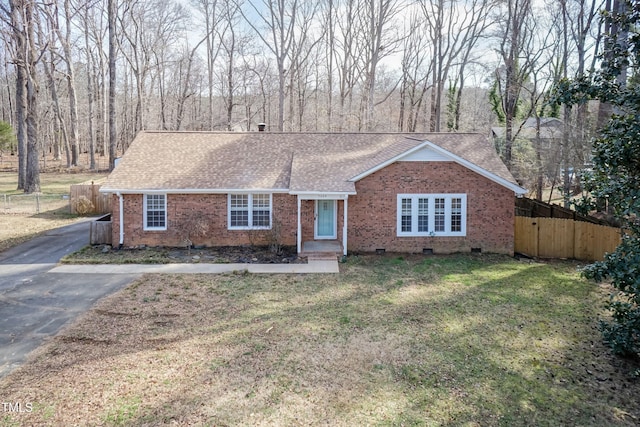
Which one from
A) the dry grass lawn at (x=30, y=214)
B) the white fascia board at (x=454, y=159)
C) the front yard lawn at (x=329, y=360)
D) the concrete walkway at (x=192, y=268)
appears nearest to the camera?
the front yard lawn at (x=329, y=360)

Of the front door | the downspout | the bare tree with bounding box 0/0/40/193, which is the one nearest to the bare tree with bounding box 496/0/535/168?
the front door

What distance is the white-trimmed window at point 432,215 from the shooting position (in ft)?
54.6

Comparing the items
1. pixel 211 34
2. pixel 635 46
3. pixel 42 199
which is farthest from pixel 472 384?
pixel 211 34

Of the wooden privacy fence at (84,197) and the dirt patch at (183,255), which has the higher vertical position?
the wooden privacy fence at (84,197)

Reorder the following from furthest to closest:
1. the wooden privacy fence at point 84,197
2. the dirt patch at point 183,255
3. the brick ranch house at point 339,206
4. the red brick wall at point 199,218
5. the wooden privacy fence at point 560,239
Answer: the wooden privacy fence at point 84,197 → the red brick wall at point 199,218 → the brick ranch house at point 339,206 → the wooden privacy fence at point 560,239 → the dirt patch at point 183,255

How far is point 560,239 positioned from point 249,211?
1189cm

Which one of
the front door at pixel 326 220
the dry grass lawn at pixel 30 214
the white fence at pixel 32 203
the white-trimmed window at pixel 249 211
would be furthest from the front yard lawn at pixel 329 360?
the white fence at pixel 32 203

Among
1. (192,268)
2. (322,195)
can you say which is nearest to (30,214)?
(192,268)

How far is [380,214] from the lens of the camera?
54.5 feet

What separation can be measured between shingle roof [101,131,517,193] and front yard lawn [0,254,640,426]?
501cm

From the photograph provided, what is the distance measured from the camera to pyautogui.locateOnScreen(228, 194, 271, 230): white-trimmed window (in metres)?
16.9

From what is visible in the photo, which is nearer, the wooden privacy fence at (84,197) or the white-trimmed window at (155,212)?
the white-trimmed window at (155,212)

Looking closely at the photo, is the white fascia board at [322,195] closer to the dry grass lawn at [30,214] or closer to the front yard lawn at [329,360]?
the front yard lawn at [329,360]

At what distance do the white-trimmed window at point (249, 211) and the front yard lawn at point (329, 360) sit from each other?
446 cm
